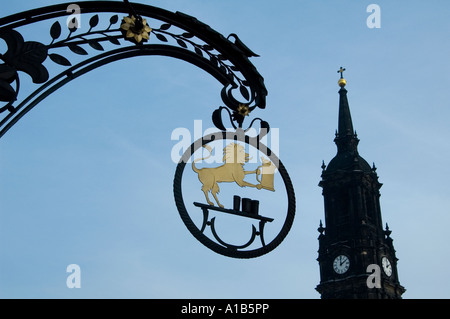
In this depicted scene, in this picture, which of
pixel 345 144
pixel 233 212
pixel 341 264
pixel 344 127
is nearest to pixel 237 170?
pixel 233 212

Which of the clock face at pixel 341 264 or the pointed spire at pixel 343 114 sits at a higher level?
the pointed spire at pixel 343 114

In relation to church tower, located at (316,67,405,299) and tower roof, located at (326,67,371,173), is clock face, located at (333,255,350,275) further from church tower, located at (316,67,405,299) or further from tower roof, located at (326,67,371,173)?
tower roof, located at (326,67,371,173)

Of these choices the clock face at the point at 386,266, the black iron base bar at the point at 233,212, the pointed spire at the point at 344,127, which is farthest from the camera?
the pointed spire at the point at 344,127

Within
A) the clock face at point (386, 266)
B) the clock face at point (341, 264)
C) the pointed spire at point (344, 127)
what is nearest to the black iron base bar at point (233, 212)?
the clock face at point (341, 264)

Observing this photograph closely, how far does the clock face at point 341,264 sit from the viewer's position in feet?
210

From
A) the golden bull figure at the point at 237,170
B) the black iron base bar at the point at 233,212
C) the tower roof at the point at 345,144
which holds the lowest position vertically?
the black iron base bar at the point at 233,212

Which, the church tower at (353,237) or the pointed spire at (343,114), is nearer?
the church tower at (353,237)

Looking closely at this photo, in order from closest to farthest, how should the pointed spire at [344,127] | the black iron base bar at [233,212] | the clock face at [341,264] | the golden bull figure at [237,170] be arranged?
the black iron base bar at [233,212] < the golden bull figure at [237,170] < the clock face at [341,264] < the pointed spire at [344,127]

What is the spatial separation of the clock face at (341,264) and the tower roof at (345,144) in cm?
909

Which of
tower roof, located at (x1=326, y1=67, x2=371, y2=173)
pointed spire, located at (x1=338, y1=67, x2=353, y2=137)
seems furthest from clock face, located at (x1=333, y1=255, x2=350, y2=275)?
pointed spire, located at (x1=338, y1=67, x2=353, y2=137)

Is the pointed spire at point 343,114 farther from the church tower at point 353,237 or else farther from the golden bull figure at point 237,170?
the golden bull figure at point 237,170

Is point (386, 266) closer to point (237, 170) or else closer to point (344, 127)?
point (344, 127)

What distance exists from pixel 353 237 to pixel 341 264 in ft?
9.34

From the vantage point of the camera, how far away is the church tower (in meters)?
62.9
